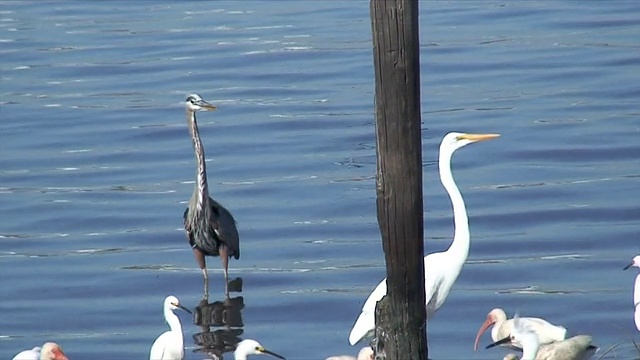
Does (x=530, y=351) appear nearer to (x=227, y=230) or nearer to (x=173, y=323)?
(x=173, y=323)

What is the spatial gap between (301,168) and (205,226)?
3501mm

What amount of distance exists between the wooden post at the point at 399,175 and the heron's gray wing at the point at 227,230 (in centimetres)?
535

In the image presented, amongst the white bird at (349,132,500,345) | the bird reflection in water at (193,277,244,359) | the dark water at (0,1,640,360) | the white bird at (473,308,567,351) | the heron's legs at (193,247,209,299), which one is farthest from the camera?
the heron's legs at (193,247,209,299)

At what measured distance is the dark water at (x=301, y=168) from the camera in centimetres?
1120

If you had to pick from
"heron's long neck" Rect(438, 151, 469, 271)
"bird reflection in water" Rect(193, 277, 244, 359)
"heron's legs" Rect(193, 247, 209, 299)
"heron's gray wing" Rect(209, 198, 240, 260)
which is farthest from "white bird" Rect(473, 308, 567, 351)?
"heron's gray wing" Rect(209, 198, 240, 260)

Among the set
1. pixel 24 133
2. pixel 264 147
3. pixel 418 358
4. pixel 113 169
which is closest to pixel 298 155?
pixel 264 147

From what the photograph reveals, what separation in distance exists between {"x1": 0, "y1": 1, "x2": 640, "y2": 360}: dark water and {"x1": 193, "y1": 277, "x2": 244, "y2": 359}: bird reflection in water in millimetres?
110

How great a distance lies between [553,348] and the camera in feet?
27.6

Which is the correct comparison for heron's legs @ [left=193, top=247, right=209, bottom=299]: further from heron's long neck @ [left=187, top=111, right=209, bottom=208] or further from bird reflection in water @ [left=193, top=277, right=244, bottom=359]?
heron's long neck @ [left=187, top=111, right=209, bottom=208]

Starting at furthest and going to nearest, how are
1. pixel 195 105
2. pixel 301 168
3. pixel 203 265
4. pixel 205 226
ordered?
pixel 301 168 < pixel 195 105 < pixel 205 226 < pixel 203 265

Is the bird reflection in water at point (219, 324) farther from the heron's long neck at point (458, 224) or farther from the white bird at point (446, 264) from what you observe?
the heron's long neck at point (458, 224)

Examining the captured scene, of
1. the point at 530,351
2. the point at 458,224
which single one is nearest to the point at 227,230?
the point at 458,224

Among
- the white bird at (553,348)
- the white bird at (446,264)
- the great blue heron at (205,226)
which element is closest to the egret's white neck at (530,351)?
the white bird at (553,348)

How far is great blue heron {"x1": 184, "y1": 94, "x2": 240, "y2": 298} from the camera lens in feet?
40.9
